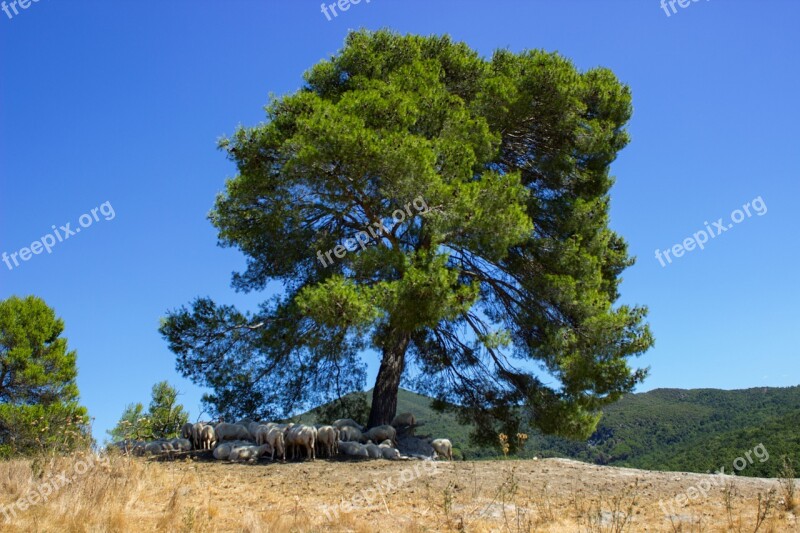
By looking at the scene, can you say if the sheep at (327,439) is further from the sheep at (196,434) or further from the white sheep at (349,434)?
the sheep at (196,434)

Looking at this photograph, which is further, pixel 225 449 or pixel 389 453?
pixel 389 453

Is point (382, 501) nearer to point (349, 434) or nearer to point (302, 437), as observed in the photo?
point (302, 437)

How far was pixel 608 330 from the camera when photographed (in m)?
14.9

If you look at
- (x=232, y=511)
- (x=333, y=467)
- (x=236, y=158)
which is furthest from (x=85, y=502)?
(x=236, y=158)

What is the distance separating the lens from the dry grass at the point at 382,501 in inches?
277

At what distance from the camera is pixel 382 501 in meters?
8.40

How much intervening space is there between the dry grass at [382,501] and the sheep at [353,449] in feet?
6.10

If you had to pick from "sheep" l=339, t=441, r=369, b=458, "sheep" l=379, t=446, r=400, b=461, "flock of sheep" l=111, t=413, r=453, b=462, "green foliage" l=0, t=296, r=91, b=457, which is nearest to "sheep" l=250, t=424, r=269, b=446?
"flock of sheep" l=111, t=413, r=453, b=462

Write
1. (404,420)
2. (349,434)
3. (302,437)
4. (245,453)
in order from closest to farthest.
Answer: (245,453)
(302,437)
(349,434)
(404,420)

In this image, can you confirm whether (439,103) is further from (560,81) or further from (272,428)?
(272,428)

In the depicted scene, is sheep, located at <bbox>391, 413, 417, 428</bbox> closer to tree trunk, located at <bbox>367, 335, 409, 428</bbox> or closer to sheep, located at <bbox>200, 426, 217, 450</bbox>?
tree trunk, located at <bbox>367, 335, 409, 428</bbox>

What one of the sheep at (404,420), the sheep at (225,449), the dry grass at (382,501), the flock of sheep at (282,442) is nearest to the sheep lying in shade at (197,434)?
the flock of sheep at (282,442)

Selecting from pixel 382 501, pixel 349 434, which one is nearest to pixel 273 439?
pixel 349 434

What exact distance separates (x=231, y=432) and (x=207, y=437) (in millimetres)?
936
